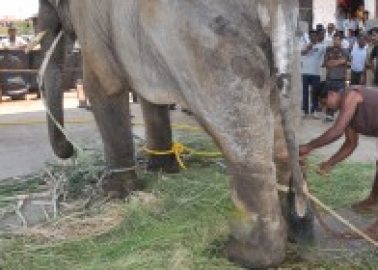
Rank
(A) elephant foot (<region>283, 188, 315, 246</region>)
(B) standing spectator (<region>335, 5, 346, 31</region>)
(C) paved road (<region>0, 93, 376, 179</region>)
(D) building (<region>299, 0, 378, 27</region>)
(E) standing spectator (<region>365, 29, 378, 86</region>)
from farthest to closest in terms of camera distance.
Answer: (D) building (<region>299, 0, 378, 27</region>) < (B) standing spectator (<region>335, 5, 346, 31</region>) < (E) standing spectator (<region>365, 29, 378, 86</region>) < (C) paved road (<region>0, 93, 376, 179</region>) < (A) elephant foot (<region>283, 188, 315, 246</region>)

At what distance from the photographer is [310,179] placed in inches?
214

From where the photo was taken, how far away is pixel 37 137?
342 inches

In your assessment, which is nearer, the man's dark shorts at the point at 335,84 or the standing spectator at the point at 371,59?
the standing spectator at the point at 371,59

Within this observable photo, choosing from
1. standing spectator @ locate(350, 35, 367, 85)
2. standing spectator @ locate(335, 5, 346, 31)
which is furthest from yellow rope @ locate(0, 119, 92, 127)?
standing spectator @ locate(335, 5, 346, 31)

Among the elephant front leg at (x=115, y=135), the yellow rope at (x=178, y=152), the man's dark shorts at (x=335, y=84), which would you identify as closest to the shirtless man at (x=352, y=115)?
the elephant front leg at (x=115, y=135)

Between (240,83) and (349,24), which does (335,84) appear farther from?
(240,83)

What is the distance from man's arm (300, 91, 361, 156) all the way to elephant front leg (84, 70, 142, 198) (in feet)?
4.78

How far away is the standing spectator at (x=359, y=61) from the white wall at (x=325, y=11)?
12.8 ft

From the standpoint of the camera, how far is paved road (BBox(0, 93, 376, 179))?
6898mm

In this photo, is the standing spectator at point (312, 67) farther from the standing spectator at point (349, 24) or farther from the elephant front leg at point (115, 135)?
the elephant front leg at point (115, 135)

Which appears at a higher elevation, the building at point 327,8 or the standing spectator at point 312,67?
the building at point 327,8

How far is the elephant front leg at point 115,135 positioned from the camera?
16.2 feet

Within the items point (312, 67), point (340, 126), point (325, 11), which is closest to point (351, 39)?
point (312, 67)

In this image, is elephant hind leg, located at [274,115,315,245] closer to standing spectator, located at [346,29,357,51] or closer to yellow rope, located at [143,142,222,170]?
yellow rope, located at [143,142,222,170]
